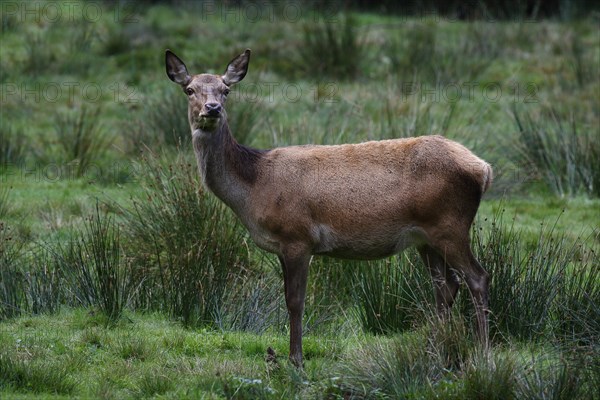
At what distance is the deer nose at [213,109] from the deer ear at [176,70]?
0.71 meters

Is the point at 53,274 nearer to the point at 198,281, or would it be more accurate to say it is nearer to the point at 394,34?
the point at 198,281

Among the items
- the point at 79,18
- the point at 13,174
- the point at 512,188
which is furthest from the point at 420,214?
the point at 79,18

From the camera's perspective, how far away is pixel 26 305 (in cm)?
883


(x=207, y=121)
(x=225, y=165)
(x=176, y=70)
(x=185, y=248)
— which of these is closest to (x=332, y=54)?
(x=185, y=248)

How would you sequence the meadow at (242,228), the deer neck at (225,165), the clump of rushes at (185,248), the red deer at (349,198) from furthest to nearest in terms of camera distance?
the clump of rushes at (185,248) → the deer neck at (225,165) → the red deer at (349,198) → the meadow at (242,228)

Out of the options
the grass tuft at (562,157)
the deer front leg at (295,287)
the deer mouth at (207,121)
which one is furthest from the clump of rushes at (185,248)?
the grass tuft at (562,157)

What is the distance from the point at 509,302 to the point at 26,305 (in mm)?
4100

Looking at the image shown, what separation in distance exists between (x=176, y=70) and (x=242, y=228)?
224cm

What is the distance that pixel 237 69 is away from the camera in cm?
809

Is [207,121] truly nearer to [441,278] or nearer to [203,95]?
[203,95]

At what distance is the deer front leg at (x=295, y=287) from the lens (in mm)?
7320

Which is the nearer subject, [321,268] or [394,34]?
[321,268]
